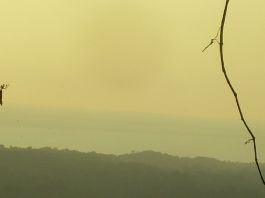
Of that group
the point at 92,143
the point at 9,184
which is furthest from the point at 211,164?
the point at 92,143

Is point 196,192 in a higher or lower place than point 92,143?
lower

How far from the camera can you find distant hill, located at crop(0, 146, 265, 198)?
75.8 metres

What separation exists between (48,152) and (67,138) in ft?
323

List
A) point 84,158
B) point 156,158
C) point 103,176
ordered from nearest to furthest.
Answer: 1. point 103,176
2. point 84,158
3. point 156,158

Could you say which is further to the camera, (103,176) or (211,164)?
(211,164)

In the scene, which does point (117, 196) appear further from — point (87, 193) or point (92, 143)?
point (92, 143)

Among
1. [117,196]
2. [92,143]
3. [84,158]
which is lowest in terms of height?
[117,196]

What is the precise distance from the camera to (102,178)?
281 feet

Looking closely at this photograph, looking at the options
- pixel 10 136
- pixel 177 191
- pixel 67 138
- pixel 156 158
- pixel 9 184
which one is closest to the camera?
pixel 9 184

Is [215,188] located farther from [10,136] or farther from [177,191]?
[10,136]

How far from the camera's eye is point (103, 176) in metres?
86.8

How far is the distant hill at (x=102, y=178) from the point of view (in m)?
75.8

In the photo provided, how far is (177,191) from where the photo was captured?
80.9m

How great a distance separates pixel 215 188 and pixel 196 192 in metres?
3.94
